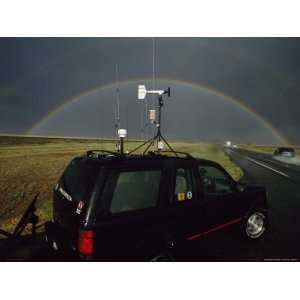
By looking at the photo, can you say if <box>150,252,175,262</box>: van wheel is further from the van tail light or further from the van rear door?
the van rear door

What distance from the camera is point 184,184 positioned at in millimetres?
3521

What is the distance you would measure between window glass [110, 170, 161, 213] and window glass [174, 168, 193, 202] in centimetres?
46

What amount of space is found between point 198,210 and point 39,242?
3331mm

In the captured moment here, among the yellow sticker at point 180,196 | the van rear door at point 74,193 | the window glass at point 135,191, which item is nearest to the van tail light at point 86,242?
the van rear door at point 74,193

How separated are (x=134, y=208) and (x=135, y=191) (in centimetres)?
24

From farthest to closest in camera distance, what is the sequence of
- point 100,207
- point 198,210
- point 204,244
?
point 204,244 < point 198,210 < point 100,207

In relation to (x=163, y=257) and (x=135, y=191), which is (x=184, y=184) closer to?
(x=135, y=191)

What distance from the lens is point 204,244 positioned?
417 centimetres

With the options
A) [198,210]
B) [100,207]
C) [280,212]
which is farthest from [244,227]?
[100,207]

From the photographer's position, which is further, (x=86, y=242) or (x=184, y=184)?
(x=184, y=184)

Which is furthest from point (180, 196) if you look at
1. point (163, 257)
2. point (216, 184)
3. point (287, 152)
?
point (287, 152)

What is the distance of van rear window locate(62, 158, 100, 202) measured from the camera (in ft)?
9.01

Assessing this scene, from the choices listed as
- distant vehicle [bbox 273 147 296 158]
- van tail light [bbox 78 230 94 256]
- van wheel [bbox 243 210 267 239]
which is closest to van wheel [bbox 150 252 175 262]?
van tail light [bbox 78 230 94 256]

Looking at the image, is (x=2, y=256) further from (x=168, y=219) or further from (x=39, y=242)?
(x=168, y=219)
